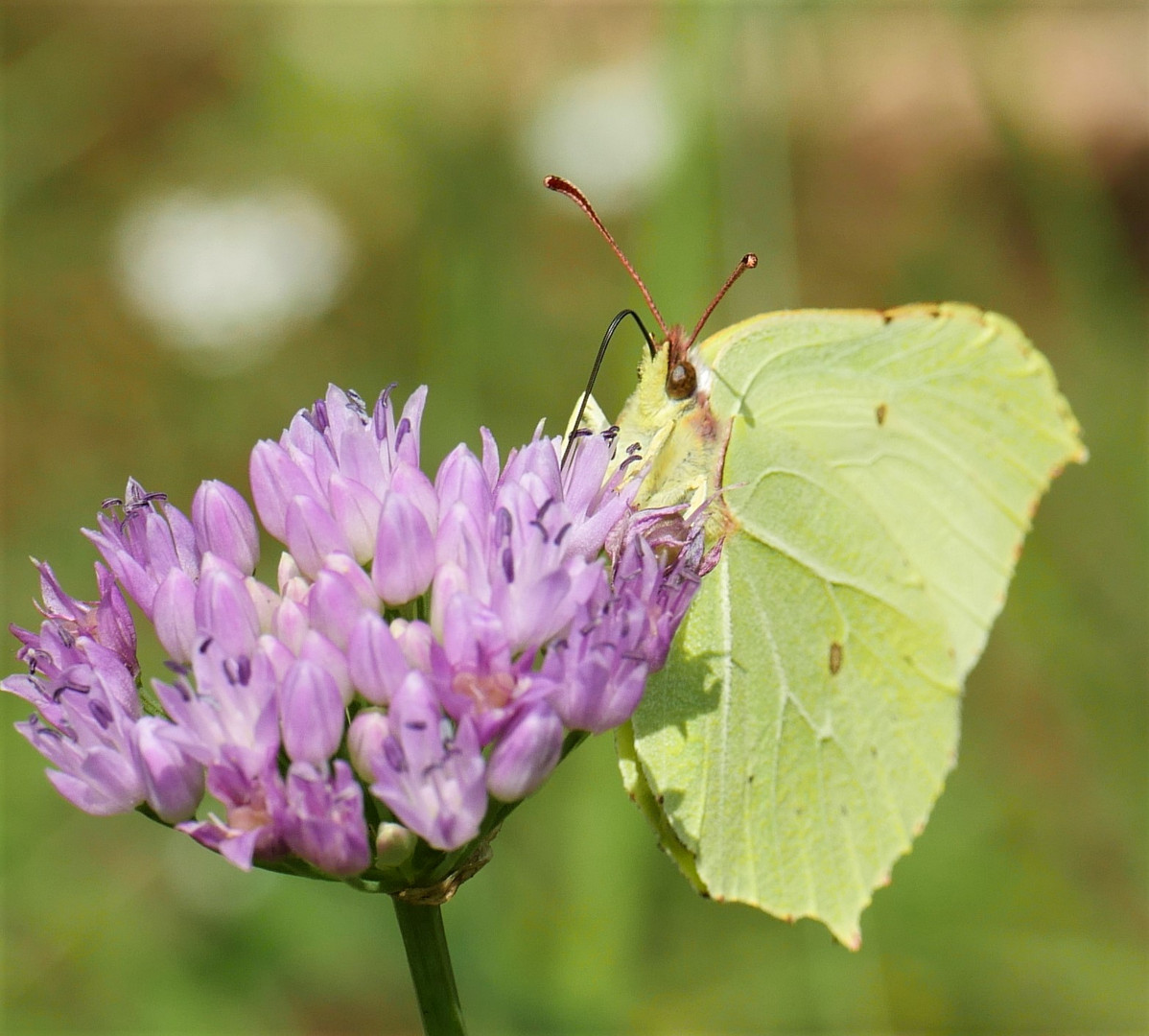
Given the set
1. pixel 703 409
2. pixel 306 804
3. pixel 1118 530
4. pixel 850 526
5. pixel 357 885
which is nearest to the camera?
pixel 306 804

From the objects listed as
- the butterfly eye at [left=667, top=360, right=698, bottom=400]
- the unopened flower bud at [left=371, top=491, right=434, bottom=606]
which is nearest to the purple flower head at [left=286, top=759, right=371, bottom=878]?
the unopened flower bud at [left=371, top=491, right=434, bottom=606]

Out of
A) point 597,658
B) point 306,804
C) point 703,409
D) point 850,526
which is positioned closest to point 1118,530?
point 850,526

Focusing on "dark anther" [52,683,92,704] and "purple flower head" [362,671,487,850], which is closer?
"purple flower head" [362,671,487,850]

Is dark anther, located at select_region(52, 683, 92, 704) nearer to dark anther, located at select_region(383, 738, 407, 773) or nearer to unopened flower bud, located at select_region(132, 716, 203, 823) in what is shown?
unopened flower bud, located at select_region(132, 716, 203, 823)

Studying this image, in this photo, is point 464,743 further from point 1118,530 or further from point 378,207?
point 378,207

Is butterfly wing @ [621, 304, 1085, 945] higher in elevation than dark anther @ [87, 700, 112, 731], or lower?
lower

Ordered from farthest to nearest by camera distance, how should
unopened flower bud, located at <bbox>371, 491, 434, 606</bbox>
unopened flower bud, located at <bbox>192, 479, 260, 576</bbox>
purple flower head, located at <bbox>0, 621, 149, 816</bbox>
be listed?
unopened flower bud, located at <bbox>192, 479, 260, 576</bbox> → unopened flower bud, located at <bbox>371, 491, 434, 606</bbox> → purple flower head, located at <bbox>0, 621, 149, 816</bbox>
